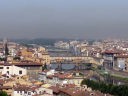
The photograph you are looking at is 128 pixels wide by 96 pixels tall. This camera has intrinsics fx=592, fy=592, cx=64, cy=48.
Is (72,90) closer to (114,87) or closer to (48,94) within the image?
(48,94)

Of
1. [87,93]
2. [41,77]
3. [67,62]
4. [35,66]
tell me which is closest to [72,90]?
[87,93]

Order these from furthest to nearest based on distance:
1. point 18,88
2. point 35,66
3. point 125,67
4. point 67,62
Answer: point 67,62, point 125,67, point 35,66, point 18,88

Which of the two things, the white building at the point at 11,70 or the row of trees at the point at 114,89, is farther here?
the white building at the point at 11,70

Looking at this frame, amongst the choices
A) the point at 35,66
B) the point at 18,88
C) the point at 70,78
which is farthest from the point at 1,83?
the point at 35,66

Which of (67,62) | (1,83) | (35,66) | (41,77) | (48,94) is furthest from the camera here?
(67,62)

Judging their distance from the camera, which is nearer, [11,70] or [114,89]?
[114,89]

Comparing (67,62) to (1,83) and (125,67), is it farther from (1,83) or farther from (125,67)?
(1,83)

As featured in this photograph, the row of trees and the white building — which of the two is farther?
the white building

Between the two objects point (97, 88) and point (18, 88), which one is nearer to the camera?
point (18, 88)

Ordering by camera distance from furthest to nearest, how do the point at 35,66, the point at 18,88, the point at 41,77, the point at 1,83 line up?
1. the point at 35,66
2. the point at 41,77
3. the point at 1,83
4. the point at 18,88

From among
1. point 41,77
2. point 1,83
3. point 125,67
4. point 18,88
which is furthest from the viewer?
point 125,67
